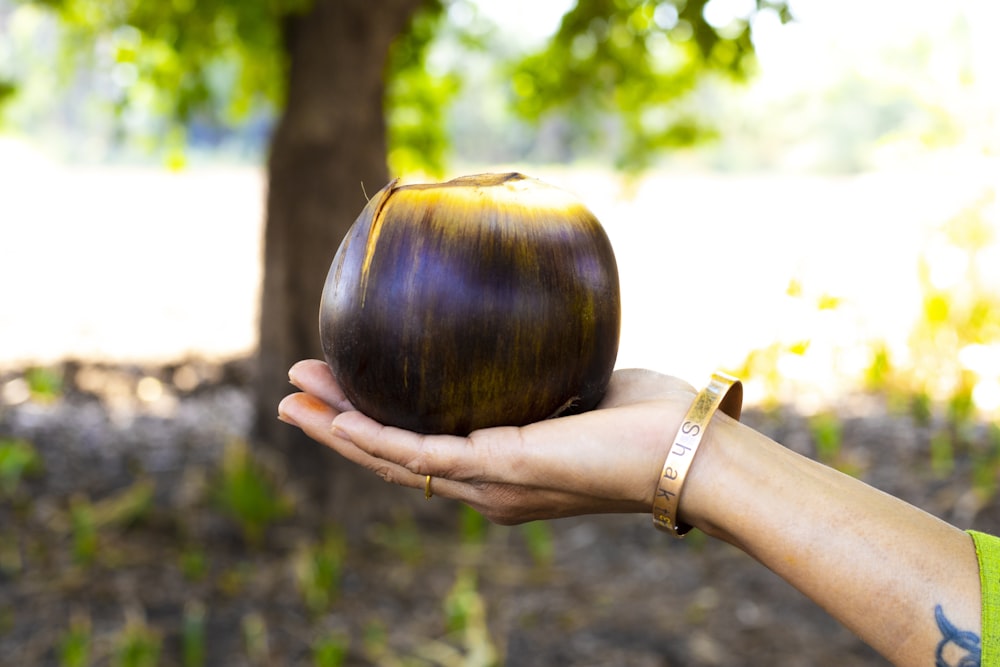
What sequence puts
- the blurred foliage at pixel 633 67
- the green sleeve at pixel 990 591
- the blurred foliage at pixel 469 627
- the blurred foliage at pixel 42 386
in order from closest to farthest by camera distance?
the green sleeve at pixel 990 591, the blurred foliage at pixel 633 67, the blurred foliage at pixel 469 627, the blurred foliage at pixel 42 386

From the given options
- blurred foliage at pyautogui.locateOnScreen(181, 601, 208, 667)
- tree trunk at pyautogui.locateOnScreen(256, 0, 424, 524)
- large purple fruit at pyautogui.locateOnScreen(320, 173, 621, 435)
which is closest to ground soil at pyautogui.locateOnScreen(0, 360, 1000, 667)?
blurred foliage at pyautogui.locateOnScreen(181, 601, 208, 667)

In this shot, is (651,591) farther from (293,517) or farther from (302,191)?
(302,191)

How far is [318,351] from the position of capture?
4738 millimetres

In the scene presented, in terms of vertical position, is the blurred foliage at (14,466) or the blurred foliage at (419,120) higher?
the blurred foliage at (419,120)

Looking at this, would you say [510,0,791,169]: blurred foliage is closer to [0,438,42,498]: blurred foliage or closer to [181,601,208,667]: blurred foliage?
[181,601,208,667]: blurred foliage

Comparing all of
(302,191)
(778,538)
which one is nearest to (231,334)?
(302,191)

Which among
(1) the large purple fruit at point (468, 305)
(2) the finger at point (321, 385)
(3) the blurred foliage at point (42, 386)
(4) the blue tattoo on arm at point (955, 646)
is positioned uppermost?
(1) the large purple fruit at point (468, 305)

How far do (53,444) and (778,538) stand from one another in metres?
4.88

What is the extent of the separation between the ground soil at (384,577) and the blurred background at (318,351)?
0.02 meters

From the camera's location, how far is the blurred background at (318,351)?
376 cm

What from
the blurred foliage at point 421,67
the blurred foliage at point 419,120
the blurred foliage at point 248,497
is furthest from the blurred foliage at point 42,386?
the blurred foliage at point 419,120

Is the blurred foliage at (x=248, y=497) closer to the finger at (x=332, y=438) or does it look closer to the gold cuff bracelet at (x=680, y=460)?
the finger at (x=332, y=438)

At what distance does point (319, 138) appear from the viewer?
461 centimetres

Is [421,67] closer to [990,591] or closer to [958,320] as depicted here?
[958,320]
